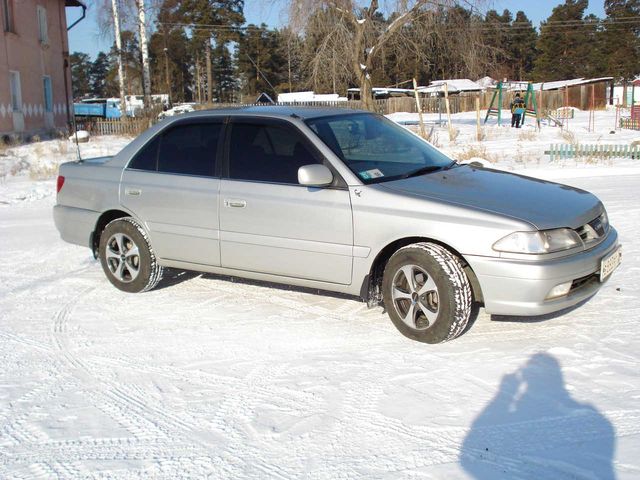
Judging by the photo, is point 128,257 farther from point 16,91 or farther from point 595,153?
point 16,91

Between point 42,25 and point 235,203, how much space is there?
1116 inches

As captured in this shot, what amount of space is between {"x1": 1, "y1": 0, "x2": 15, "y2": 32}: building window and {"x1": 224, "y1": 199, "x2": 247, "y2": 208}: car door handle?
24.0 metres

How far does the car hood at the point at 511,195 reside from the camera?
480 centimetres

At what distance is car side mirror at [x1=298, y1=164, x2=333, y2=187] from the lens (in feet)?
16.8

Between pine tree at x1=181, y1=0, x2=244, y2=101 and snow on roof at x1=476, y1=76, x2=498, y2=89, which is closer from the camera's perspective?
pine tree at x1=181, y1=0, x2=244, y2=101

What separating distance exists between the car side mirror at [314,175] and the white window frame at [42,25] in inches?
1102

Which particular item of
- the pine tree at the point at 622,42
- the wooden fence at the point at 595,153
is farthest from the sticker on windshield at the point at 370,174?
the pine tree at the point at 622,42

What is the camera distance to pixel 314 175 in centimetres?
513

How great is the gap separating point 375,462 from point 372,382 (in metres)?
0.96

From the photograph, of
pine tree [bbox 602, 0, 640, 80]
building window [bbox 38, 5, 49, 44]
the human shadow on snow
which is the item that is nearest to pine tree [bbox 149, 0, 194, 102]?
building window [bbox 38, 5, 49, 44]

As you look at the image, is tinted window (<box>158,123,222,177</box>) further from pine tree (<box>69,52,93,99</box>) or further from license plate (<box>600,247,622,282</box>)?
pine tree (<box>69,52,93,99</box>)

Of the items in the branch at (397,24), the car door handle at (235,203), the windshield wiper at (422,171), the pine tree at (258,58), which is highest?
the pine tree at (258,58)

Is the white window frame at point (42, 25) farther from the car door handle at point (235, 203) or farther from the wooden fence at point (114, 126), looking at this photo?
the car door handle at point (235, 203)

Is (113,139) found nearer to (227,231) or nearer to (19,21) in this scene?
(19,21)
